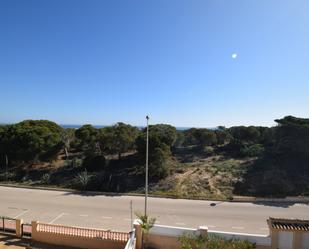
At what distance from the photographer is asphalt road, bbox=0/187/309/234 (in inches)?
675

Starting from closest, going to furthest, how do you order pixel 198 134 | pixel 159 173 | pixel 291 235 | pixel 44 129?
pixel 291 235 < pixel 159 173 < pixel 44 129 < pixel 198 134

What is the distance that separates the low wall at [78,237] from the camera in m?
12.6

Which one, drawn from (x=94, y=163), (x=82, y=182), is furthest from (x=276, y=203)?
(x=94, y=163)

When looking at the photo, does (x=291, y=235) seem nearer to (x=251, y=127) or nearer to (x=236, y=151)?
(x=236, y=151)

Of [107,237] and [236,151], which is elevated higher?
[236,151]

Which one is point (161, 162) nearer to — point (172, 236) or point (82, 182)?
point (82, 182)

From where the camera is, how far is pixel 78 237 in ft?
42.2

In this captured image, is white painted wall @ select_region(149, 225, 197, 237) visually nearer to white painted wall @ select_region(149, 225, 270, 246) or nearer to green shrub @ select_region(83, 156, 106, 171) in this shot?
white painted wall @ select_region(149, 225, 270, 246)

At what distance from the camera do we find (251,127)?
135 feet

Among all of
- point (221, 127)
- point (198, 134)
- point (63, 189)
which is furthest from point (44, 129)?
point (221, 127)

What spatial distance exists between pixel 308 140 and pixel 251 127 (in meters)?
11.5

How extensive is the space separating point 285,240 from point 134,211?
1057 cm

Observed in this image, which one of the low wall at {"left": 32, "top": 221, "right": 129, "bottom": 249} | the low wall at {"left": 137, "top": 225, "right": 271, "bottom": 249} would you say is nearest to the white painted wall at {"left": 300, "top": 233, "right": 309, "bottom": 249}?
the low wall at {"left": 137, "top": 225, "right": 271, "bottom": 249}

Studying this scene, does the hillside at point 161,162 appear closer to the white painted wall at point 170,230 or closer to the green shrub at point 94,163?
the green shrub at point 94,163
